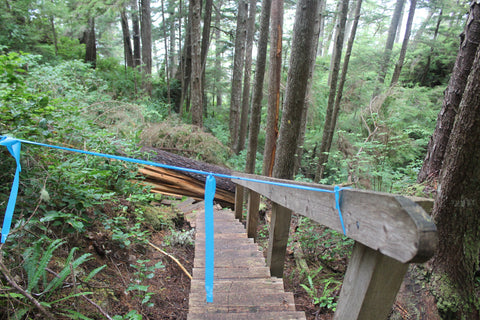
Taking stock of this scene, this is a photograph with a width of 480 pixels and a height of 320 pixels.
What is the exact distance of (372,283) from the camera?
1.18 m

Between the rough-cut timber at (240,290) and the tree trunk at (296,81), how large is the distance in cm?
230

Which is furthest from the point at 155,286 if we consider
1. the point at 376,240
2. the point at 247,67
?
the point at 247,67

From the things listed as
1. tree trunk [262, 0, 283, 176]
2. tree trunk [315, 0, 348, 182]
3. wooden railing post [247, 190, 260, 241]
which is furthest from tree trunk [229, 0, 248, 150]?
wooden railing post [247, 190, 260, 241]

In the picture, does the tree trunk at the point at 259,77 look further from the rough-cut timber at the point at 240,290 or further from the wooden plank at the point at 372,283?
the wooden plank at the point at 372,283

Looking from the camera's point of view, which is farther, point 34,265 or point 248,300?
point 248,300

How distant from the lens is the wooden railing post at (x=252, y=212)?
11.7 feet

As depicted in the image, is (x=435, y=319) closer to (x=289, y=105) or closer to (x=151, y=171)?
(x=289, y=105)

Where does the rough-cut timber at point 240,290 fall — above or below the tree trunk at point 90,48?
below

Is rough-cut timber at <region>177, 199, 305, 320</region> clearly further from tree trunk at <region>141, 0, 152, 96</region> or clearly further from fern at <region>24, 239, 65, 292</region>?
tree trunk at <region>141, 0, 152, 96</region>

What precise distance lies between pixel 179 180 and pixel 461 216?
5.93 meters

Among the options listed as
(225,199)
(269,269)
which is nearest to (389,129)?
(225,199)

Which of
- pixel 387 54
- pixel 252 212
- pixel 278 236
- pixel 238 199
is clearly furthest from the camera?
pixel 387 54

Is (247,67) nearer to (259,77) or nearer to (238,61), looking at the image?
(238,61)

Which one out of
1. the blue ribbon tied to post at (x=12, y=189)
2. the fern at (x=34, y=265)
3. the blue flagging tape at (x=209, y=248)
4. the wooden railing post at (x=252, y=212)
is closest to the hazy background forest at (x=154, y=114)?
the fern at (x=34, y=265)
